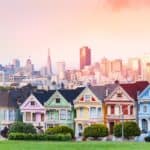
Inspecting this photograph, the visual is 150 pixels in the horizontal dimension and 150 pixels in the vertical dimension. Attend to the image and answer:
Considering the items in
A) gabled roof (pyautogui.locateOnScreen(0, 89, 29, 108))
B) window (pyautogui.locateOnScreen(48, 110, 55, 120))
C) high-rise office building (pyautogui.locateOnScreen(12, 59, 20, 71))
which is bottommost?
window (pyautogui.locateOnScreen(48, 110, 55, 120))

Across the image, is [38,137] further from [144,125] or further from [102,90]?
[144,125]

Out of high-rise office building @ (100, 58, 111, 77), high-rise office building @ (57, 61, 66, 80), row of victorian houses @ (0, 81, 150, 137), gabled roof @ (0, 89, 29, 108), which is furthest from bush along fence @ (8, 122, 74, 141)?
high-rise office building @ (100, 58, 111, 77)

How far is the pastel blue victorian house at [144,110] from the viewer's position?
38.9ft

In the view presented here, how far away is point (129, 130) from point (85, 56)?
1.75m

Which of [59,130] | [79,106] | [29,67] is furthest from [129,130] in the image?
[29,67]

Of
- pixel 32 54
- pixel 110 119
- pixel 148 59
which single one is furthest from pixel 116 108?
pixel 32 54

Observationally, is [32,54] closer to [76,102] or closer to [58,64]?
[58,64]

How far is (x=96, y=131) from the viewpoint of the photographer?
1180 cm

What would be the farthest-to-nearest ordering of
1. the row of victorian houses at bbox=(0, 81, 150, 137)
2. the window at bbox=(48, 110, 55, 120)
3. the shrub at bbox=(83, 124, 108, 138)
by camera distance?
the window at bbox=(48, 110, 55, 120), the row of victorian houses at bbox=(0, 81, 150, 137), the shrub at bbox=(83, 124, 108, 138)

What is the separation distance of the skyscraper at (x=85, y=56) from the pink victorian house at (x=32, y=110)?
1376mm

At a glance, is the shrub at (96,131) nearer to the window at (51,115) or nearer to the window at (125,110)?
the window at (125,110)

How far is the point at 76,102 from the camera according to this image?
41.2 ft

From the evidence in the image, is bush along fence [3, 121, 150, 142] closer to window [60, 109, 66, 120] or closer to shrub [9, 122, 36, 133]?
shrub [9, 122, 36, 133]

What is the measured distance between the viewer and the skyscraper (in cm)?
1197
